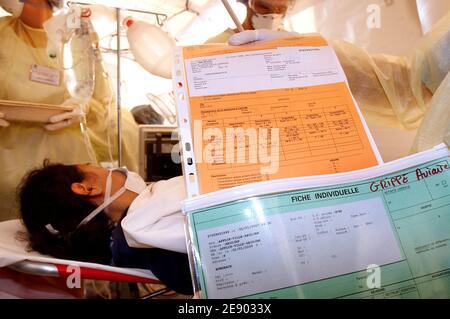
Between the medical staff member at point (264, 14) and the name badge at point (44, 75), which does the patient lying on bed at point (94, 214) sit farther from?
the medical staff member at point (264, 14)

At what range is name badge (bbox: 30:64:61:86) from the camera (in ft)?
4.68

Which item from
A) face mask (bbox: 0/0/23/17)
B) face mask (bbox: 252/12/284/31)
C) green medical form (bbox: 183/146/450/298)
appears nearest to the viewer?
green medical form (bbox: 183/146/450/298)

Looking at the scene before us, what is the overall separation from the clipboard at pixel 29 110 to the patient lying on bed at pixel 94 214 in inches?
12.9

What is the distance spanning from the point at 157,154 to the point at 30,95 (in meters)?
0.70

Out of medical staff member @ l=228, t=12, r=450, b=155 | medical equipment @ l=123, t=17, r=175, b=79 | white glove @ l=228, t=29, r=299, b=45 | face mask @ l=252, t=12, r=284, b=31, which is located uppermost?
medical equipment @ l=123, t=17, r=175, b=79

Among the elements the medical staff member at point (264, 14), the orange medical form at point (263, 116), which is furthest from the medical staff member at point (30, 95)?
the orange medical form at point (263, 116)

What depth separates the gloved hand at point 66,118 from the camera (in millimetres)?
1373

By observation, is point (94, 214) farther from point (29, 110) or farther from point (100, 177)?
point (29, 110)

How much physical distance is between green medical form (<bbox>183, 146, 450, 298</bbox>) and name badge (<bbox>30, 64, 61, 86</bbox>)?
1440mm

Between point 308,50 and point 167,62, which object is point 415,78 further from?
point 167,62

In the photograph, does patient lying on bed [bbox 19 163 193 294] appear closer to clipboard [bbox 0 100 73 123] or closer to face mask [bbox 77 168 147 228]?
face mask [bbox 77 168 147 228]

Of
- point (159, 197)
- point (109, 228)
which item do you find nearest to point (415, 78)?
point (159, 197)

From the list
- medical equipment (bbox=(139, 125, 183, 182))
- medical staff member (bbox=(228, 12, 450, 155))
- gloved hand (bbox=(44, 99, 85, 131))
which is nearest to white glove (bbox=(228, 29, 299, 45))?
medical staff member (bbox=(228, 12, 450, 155))

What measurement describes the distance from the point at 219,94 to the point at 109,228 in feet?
2.26
